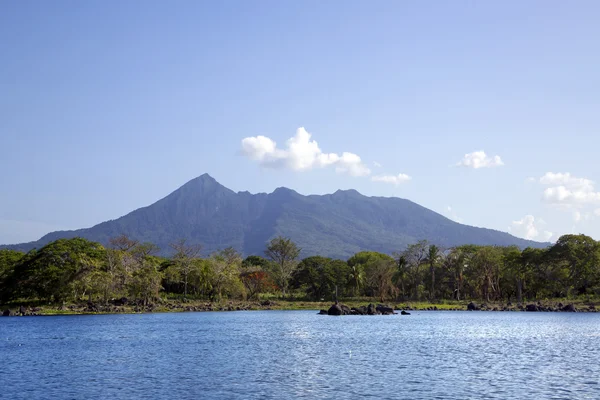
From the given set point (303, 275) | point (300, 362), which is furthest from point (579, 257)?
point (300, 362)

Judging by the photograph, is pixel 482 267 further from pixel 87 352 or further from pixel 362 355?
pixel 87 352

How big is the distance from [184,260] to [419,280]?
168 feet

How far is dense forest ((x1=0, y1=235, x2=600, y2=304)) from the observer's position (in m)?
95.9

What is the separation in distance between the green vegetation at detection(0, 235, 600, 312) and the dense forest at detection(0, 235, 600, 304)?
19 centimetres

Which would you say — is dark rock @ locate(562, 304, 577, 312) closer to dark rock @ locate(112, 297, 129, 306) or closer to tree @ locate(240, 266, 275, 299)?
tree @ locate(240, 266, 275, 299)

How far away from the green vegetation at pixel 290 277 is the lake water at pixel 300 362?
29.0 m

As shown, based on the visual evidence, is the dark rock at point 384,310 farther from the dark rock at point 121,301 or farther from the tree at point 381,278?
the dark rock at point 121,301

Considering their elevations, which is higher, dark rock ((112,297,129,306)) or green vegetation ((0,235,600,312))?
green vegetation ((0,235,600,312))

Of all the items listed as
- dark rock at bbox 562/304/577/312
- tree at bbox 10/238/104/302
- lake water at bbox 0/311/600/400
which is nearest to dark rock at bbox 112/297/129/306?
tree at bbox 10/238/104/302

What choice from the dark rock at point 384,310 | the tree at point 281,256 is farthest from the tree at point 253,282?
the dark rock at point 384,310

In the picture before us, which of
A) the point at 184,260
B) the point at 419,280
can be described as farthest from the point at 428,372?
the point at 419,280

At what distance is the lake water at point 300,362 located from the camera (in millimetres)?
28891

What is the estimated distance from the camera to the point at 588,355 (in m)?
41.9

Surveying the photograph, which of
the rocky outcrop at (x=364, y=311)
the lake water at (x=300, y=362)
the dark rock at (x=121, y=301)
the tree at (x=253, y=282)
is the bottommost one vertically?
the lake water at (x=300, y=362)
